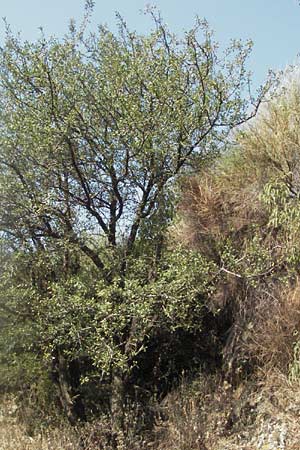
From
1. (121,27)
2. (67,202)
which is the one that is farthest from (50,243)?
(121,27)

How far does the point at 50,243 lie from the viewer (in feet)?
18.6

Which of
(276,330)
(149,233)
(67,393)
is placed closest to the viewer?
(276,330)

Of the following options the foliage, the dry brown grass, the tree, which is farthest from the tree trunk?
the dry brown grass

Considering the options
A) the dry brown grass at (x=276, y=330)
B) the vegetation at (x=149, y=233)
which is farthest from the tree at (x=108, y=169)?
the dry brown grass at (x=276, y=330)

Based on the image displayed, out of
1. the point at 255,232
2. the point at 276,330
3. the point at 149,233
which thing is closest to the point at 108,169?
the point at 149,233

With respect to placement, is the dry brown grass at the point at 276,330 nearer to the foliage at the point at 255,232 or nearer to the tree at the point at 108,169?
the foliage at the point at 255,232

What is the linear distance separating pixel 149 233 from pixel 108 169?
36.0 inches

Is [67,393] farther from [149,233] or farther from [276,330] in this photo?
[276,330]

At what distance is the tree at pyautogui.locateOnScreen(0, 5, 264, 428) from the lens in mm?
4934

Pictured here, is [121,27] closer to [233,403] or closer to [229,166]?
[229,166]

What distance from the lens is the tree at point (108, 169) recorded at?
16.2ft

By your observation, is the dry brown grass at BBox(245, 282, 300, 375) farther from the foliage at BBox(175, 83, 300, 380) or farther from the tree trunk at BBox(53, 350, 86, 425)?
the tree trunk at BBox(53, 350, 86, 425)

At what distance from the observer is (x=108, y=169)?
5539 mm

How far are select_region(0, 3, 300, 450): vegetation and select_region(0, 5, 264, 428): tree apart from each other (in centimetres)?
2
